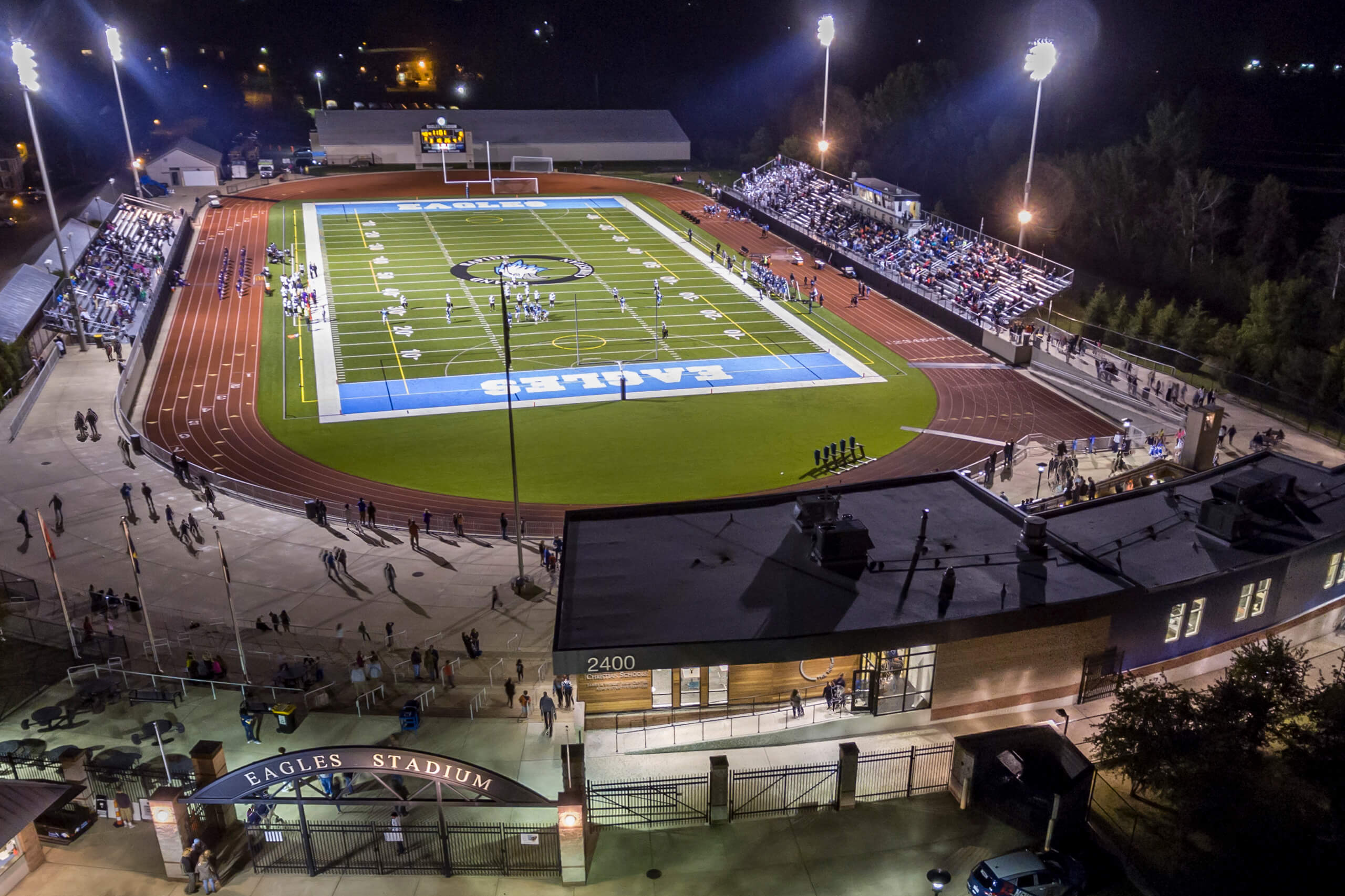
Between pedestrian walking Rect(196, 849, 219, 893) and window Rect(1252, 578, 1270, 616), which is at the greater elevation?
window Rect(1252, 578, 1270, 616)

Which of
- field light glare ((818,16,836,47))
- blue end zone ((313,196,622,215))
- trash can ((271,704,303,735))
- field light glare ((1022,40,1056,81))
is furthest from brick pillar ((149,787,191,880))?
field light glare ((818,16,836,47))

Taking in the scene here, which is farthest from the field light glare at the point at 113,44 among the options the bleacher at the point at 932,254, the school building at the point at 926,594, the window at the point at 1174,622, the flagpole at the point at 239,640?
the window at the point at 1174,622

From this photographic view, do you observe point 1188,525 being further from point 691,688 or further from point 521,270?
point 521,270

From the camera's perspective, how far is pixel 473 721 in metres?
21.8

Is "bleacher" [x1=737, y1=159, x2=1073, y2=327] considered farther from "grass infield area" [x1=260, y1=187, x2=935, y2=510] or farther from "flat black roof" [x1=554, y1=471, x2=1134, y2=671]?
"flat black roof" [x1=554, y1=471, x2=1134, y2=671]

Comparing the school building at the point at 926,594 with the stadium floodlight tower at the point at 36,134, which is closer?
the school building at the point at 926,594

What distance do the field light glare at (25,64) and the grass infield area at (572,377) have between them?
52.1 feet

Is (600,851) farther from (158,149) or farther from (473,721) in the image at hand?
(158,149)

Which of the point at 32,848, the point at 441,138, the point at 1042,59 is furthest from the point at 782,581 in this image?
the point at 441,138

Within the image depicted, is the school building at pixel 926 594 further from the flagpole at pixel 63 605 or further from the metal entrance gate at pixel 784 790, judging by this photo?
the flagpole at pixel 63 605

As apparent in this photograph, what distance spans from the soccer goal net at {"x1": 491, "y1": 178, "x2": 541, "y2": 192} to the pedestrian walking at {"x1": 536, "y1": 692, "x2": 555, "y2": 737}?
3177 inches

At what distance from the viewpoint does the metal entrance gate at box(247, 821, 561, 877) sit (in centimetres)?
1738

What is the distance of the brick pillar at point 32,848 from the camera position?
16844mm

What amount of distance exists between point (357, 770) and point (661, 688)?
638 cm
